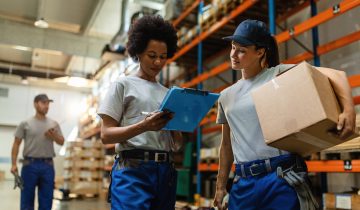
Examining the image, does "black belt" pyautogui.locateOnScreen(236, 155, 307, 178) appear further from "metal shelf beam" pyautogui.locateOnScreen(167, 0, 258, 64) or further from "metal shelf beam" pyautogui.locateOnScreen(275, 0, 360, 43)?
"metal shelf beam" pyautogui.locateOnScreen(167, 0, 258, 64)

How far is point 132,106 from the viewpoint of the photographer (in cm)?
204

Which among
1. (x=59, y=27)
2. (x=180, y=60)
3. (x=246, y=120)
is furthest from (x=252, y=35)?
(x=59, y=27)

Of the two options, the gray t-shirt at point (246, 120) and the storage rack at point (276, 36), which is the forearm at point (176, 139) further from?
the storage rack at point (276, 36)

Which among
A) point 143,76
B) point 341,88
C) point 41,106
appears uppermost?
point 41,106

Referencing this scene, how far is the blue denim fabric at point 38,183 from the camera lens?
486 cm

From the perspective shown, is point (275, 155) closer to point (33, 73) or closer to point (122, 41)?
point (122, 41)

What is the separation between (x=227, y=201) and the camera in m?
2.23

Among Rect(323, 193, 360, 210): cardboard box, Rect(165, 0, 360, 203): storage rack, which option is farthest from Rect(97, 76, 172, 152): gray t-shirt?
Rect(165, 0, 360, 203): storage rack

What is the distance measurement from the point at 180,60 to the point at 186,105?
731 cm

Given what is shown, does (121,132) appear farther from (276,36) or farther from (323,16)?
(276,36)

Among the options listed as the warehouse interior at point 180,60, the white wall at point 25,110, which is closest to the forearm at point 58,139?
the warehouse interior at point 180,60

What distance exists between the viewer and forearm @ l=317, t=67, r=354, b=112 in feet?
5.48

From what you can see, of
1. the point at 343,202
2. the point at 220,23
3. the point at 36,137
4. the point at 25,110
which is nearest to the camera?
the point at 343,202

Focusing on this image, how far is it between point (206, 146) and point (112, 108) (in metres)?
6.91
